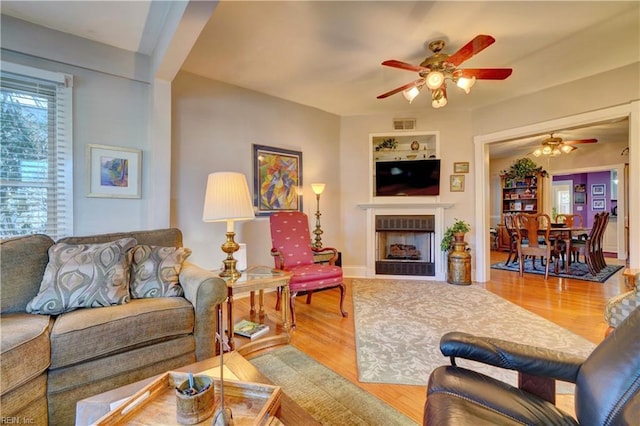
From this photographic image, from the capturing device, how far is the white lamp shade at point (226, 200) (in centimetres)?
217

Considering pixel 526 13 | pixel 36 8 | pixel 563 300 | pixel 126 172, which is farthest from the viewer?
pixel 563 300

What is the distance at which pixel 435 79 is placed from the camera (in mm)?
2689

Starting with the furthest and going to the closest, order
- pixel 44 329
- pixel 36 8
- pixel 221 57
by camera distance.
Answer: pixel 221 57 → pixel 36 8 → pixel 44 329

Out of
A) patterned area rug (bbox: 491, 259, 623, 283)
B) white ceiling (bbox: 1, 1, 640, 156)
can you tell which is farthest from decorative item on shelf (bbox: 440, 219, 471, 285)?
white ceiling (bbox: 1, 1, 640, 156)

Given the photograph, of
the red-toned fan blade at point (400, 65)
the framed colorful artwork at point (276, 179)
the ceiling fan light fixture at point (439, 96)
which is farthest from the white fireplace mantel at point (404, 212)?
the red-toned fan blade at point (400, 65)

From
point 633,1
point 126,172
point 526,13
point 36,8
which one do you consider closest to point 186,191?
point 126,172

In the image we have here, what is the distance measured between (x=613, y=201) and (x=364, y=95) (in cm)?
798

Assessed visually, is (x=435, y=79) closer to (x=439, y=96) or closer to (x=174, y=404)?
(x=439, y=96)

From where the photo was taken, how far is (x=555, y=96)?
147 inches

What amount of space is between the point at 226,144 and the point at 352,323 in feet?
8.46

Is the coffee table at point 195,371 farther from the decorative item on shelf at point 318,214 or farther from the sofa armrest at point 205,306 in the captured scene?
the decorative item on shelf at point 318,214

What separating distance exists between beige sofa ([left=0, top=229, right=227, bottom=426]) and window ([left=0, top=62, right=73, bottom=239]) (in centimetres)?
74

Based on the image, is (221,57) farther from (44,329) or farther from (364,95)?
(44,329)

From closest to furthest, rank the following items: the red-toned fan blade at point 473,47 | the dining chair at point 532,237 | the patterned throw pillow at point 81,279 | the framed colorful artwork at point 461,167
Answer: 1. the patterned throw pillow at point 81,279
2. the red-toned fan blade at point 473,47
3. the framed colorful artwork at point 461,167
4. the dining chair at point 532,237
